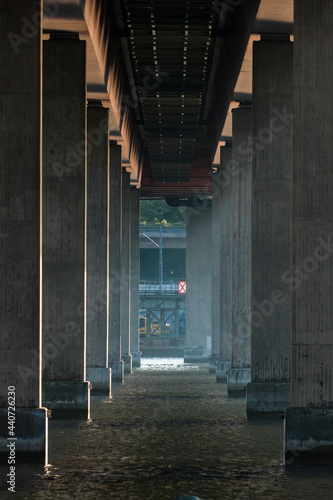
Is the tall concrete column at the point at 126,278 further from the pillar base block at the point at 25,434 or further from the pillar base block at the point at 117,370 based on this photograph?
the pillar base block at the point at 25,434

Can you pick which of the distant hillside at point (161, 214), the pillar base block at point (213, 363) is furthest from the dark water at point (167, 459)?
the distant hillside at point (161, 214)

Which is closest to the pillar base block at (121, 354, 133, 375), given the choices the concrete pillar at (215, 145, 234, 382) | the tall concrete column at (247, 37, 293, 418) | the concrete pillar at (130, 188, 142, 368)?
the concrete pillar at (215, 145, 234, 382)

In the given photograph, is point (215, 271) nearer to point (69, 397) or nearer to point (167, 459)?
point (69, 397)

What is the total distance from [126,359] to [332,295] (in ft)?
94.8

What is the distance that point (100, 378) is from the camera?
3084 cm

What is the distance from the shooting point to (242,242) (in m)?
30.7

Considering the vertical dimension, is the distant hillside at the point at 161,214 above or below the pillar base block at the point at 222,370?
above

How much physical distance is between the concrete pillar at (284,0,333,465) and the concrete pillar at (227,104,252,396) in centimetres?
1356

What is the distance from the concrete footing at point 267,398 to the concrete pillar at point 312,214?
280 inches

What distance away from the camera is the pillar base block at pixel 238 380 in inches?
1199

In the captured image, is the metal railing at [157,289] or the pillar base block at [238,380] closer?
the pillar base block at [238,380]

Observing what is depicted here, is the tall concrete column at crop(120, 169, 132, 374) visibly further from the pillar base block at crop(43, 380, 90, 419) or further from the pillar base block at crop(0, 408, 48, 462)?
the pillar base block at crop(0, 408, 48, 462)

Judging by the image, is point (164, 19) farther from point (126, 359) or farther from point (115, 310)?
point (126, 359)

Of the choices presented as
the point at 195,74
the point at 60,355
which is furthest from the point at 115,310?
the point at 60,355
